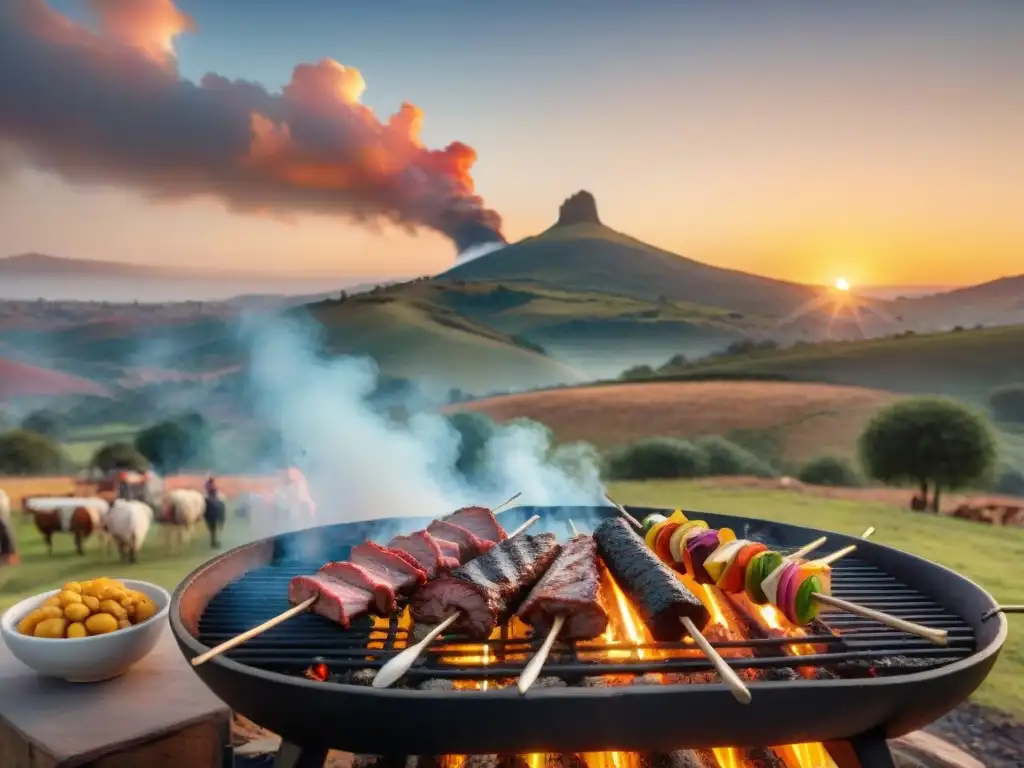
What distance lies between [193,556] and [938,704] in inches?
247

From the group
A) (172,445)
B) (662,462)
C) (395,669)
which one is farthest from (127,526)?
(395,669)

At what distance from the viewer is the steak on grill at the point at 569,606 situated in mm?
2334

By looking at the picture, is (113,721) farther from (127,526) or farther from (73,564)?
(73,564)

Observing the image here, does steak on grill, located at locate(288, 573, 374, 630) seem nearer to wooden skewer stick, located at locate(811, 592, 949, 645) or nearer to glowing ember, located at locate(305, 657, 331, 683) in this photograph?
glowing ember, located at locate(305, 657, 331, 683)

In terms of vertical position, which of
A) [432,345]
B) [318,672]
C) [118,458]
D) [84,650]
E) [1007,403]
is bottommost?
[118,458]

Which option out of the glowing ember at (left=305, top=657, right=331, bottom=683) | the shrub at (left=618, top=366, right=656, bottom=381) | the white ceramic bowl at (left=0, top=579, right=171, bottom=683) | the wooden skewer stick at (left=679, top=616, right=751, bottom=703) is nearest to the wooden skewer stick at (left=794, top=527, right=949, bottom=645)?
the wooden skewer stick at (left=679, top=616, right=751, bottom=703)

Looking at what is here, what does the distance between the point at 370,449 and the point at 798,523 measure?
3.80m

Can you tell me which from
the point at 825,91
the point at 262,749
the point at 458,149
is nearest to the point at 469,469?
the point at 458,149

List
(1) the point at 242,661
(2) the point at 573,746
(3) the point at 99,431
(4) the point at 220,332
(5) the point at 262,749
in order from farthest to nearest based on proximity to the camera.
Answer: (4) the point at 220,332, (3) the point at 99,431, (5) the point at 262,749, (1) the point at 242,661, (2) the point at 573,746

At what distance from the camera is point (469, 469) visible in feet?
23.7

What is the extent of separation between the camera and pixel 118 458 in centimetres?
736

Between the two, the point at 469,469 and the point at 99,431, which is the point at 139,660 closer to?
the point at 469,469

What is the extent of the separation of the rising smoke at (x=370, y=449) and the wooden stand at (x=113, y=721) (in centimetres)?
294

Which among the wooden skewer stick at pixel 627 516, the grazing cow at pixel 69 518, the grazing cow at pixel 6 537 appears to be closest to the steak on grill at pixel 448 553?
the wooden skewer stick at pixel 627 516
